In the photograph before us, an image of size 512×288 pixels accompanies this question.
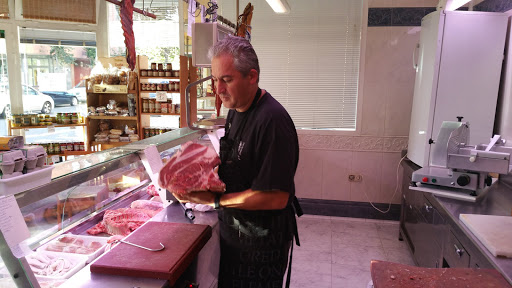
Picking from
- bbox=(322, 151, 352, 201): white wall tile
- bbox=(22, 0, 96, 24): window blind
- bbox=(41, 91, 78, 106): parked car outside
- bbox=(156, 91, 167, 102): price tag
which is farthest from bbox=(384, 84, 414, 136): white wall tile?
bbox=(41, 91, 78, 106): parked car outside

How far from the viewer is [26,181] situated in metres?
1.34

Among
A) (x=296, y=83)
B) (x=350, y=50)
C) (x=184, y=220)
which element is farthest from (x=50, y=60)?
(x=184, y=220)

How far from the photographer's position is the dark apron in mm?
1782

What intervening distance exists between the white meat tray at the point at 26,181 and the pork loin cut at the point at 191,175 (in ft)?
1.52

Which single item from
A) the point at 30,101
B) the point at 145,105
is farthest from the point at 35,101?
the point at 145,105

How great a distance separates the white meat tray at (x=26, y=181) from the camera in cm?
126

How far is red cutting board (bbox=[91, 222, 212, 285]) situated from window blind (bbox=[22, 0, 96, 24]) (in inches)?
219

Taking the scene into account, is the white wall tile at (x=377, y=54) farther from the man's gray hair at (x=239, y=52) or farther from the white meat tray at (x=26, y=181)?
the white meat tray at (x=26, y=181)

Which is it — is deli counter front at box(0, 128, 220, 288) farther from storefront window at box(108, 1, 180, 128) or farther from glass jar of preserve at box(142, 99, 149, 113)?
storefront window at box(108, 1, 180, 128)

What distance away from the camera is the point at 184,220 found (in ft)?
7.00

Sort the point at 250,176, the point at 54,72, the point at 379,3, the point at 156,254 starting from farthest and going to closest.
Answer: the point at 54,72 < the point at 379,3 < the point at 250,176 < the point at 156,254

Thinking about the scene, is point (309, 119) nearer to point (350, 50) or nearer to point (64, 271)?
point (350, 50)

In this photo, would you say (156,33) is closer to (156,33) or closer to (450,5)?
(156,33)

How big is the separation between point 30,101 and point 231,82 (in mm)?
6243
